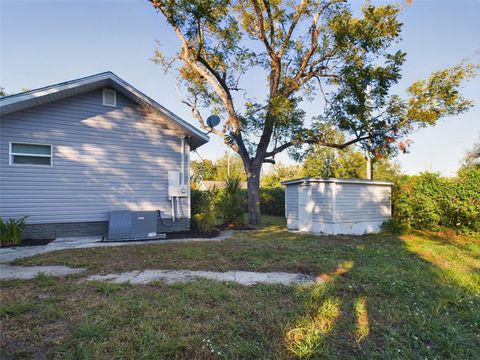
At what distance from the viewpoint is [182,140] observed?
9.52m

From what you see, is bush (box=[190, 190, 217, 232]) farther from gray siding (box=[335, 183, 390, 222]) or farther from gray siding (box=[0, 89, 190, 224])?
gray siding (box=[335, 183, 390, 222])

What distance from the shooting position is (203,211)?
32.5 feet

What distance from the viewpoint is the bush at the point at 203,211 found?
9.46 m

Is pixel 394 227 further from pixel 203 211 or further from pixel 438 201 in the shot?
pixel 203 211

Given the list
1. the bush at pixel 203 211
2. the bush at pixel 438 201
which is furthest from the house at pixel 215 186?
the bush at pixel 438 201

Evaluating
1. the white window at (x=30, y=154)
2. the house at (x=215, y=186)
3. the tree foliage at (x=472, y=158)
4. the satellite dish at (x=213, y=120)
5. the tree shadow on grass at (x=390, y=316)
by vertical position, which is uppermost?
the satellite dish at (x=213, y=120)

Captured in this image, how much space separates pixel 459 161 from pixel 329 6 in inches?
819

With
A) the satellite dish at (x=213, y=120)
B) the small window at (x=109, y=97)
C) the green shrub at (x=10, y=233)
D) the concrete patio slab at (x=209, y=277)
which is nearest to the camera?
the concrete patio slab at (x=209, y=277)

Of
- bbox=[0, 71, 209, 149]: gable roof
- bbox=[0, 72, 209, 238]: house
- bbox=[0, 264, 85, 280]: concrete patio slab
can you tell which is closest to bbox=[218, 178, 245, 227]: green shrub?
bbox=[0, 72, 209, 238]: house

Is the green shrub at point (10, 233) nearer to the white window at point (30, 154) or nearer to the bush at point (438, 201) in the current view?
the white window at point (30, 154)

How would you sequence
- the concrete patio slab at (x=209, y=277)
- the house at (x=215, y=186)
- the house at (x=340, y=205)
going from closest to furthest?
1. the concrete patio slab at (x=209, y=277)
2. the house at (x=340, y=205)
3. the house at (x=215, y=186)

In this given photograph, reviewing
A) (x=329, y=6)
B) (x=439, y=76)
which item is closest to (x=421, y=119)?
(x=439, y=76)

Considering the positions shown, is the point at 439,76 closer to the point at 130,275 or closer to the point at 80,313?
the point at 130,275

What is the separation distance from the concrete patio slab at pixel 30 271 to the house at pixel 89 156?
3349 millimetres
